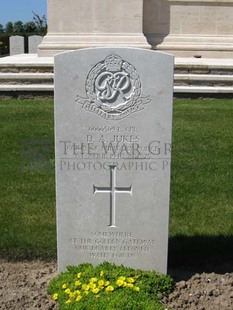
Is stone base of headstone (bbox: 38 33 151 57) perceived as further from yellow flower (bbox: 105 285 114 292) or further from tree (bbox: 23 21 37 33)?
tree (bbox: 23 21 37 33)

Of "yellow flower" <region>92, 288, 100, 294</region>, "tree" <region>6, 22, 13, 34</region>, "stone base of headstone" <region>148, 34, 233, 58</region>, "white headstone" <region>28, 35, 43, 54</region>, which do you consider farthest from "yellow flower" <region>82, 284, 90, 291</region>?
"tree" <region>6, 22, 13, 34</region>

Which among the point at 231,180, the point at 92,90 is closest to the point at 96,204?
the point at 92,90

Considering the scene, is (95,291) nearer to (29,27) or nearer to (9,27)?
(29,27)

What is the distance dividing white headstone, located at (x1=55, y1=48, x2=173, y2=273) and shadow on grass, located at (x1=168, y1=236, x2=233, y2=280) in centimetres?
41

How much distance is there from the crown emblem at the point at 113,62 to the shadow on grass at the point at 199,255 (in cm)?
153

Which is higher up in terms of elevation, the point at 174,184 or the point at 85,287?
the point at 174,184

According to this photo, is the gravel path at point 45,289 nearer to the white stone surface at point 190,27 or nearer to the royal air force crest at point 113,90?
the royal air force crest at point 113,90

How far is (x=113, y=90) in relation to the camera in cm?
351

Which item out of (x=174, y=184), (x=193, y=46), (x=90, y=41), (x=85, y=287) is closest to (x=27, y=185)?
(x=174, y=184)

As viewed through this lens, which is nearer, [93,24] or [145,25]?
[93,24]

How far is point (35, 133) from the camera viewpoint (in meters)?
7.79

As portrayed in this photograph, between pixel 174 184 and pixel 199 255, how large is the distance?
61.8 inches

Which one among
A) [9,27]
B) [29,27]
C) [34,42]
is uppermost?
[9,27]

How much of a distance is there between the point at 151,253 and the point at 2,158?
11.3 ft
